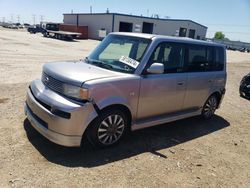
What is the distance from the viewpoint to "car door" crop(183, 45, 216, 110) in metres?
5.74

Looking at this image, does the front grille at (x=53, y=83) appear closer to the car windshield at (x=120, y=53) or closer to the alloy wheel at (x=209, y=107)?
the car windshield at (x=120, y=53)

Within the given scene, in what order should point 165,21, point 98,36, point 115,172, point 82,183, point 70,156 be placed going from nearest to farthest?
point 82,183 < point 115,172 < point 70,156 < point 98,36 < point 165,21

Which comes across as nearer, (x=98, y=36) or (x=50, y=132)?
(x=50, y=132)

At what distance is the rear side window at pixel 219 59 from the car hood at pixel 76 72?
305 cm

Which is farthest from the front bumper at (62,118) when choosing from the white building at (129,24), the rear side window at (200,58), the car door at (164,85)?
the white building at (129,24)

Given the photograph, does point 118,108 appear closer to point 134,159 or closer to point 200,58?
point 134,159

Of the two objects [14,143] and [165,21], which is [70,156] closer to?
[14,143]

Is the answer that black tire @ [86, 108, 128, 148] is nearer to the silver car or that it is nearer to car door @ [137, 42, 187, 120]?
the silver car

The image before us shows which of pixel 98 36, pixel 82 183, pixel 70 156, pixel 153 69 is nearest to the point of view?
pixel 82 183

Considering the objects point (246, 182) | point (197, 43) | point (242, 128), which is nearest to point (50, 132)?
point (246, 182)

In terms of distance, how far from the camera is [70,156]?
14.0 feet

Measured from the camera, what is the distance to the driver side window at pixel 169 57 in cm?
499

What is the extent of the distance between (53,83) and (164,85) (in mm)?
2053

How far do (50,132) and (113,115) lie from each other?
104 centimetres
